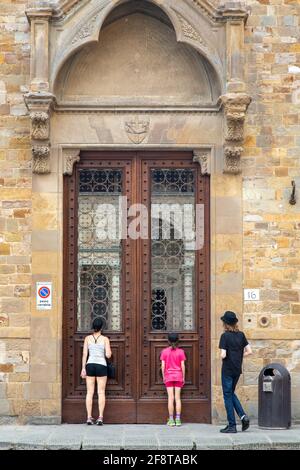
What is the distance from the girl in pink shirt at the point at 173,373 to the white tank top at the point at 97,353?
0.87 meters

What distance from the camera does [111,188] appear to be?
16.0 m

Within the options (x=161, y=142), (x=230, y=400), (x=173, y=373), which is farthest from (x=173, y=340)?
(x=161, y=142)

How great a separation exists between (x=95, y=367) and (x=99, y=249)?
184 cm

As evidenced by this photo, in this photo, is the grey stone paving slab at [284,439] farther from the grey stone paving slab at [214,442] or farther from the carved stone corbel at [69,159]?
the carved stone corbel at [69,159]

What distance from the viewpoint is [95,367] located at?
15.2 m

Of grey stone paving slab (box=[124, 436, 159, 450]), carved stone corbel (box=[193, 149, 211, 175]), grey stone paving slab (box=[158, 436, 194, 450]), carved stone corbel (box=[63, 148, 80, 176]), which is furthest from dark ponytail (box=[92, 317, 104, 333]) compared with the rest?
carved stone corbel (box=[193, 149, 211, 175])

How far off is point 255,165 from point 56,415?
470 centimetres

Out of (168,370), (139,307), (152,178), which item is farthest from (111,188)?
(168,370)

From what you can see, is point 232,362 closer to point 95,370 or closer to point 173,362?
point 173,362

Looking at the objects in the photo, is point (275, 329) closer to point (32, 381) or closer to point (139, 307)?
point (139, 307)

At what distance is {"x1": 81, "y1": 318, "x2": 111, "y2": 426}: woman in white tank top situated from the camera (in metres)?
15.2

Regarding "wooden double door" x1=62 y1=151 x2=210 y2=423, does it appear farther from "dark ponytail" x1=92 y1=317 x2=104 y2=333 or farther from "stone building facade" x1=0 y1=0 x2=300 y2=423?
"dark ponytail" x1=92 y1=317 x2=104 y2=333

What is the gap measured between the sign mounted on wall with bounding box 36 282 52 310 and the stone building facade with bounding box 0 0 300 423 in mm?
75

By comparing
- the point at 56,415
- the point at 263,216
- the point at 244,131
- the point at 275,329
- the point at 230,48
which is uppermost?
the point at 230,48
